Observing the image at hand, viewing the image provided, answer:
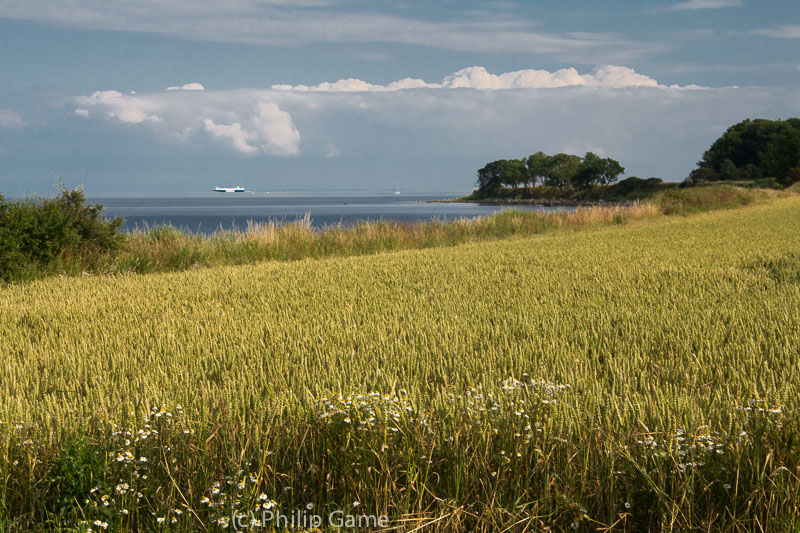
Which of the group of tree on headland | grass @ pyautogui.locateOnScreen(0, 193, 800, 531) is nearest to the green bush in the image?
grass @ pyautogui.locateOnScreen(0, 193, 800, 531)

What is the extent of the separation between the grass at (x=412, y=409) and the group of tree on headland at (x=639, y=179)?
69567 mm

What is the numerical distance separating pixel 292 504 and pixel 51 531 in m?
0.97

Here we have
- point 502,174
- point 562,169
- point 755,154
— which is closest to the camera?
point 755,154

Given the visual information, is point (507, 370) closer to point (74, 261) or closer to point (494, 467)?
point (494, 467)

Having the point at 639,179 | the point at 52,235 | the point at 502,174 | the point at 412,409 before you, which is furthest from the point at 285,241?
the point at 502,174

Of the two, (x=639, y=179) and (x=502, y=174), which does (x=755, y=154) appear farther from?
(x=502, y=174)

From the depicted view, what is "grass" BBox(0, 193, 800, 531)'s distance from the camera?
2561mm

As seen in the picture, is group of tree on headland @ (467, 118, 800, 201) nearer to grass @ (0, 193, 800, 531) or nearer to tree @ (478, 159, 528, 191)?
tree @ (478, 159, 528, 191)

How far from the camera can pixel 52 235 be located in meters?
10.9

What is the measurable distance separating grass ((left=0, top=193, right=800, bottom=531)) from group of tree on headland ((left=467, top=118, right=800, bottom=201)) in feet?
228

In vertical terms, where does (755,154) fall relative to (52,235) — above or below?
above

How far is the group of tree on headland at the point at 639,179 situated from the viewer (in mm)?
78125

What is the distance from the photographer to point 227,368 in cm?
469

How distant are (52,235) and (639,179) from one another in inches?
4165
